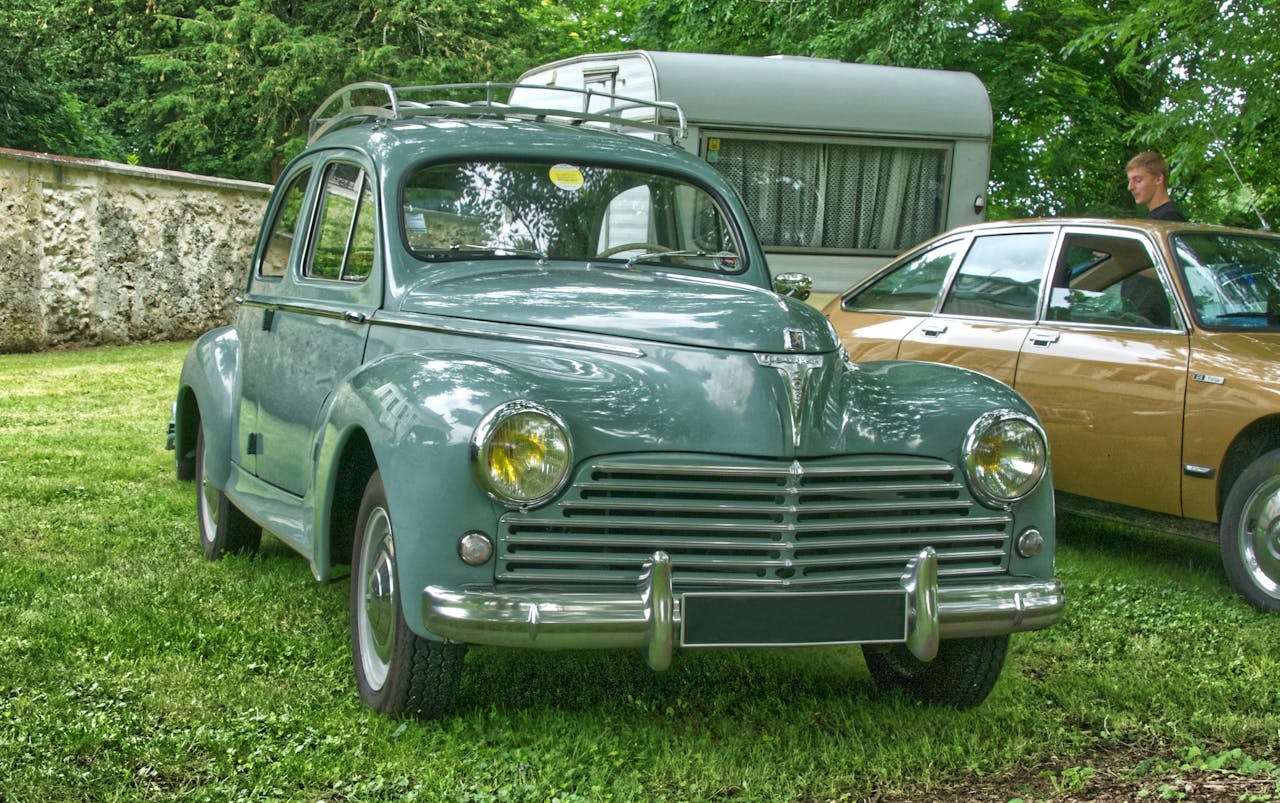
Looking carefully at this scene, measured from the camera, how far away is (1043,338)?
6.60m

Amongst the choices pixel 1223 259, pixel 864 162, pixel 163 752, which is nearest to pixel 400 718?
pixel 163 752

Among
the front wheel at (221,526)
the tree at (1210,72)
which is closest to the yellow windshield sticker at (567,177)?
the front wheel at (221,526)

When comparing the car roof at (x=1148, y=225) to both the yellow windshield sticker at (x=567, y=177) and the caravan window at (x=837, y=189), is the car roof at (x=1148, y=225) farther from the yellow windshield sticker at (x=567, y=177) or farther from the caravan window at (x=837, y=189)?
the caravan window at (x=837, y=189)

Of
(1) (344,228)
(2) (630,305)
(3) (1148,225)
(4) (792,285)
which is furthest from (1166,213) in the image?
(1) (344,228)

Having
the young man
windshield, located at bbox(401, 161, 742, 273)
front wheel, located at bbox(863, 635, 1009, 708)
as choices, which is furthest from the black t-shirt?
front wheel, located at bbox(863, 635, 1009, 708)

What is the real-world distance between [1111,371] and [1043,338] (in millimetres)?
453

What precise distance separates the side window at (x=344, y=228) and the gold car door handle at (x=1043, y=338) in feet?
10.7

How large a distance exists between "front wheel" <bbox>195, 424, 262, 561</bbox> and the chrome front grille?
105 inches

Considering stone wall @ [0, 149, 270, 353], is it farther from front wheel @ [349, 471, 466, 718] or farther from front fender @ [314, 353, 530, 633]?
front fender @ [314, 353, 530, 633]

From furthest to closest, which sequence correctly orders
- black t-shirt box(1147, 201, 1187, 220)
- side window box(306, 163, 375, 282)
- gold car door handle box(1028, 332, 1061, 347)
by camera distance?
1. black t-shirt box(1147, 201, 1187, 220)
2. gold car door handle box(1028, 332, 1061, 347)
3. side window box(306, 163, 375, 282)

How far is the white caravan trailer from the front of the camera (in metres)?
11.1

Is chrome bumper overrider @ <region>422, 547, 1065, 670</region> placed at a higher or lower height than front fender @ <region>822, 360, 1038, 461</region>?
lower

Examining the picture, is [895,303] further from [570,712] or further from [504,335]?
[570,712]

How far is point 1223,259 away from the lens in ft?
20.6
